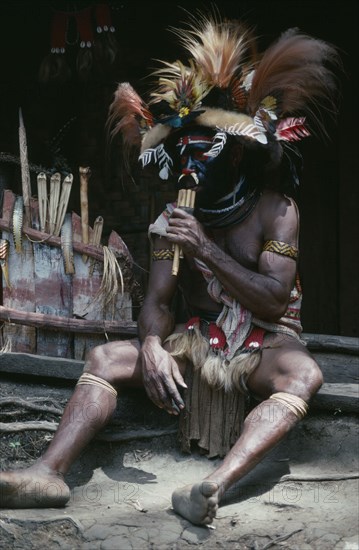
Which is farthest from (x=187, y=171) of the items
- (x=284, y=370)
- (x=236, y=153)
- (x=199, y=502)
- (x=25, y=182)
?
(x=199, y=502)

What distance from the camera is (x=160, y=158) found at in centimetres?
436

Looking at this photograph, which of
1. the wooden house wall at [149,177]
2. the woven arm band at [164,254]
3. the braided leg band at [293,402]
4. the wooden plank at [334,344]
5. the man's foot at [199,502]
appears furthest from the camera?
the wooden house wall at [149,177]

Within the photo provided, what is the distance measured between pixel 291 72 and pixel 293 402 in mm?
1552

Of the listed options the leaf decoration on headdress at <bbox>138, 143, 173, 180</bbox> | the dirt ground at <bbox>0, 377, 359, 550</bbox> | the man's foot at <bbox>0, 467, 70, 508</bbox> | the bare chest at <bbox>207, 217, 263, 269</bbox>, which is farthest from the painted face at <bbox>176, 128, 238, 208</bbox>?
the man's foot at <bbox>0, 467, 70, 508</bbox>

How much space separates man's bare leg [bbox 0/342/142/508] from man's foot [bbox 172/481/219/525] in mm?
521

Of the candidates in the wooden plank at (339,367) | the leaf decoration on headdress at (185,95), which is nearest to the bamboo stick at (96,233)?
the leaf decoration on headdress at (185,95)

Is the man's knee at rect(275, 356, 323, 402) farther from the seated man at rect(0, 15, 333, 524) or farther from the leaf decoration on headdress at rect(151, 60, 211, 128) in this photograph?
the leaf decoration on headdress at rect(151, 60, 211, 128)

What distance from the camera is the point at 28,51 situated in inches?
248

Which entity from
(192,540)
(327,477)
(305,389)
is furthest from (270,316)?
(192,540)

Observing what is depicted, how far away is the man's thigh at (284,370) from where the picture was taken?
3.91 metres

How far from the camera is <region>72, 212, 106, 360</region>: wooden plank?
16.2ft

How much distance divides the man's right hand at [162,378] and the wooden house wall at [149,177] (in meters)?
2.27

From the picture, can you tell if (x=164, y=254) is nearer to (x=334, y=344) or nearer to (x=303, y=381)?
(x=303, y=381)

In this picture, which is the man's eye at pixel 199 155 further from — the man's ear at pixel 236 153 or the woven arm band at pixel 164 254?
the woven arm band at pixel 164 254
